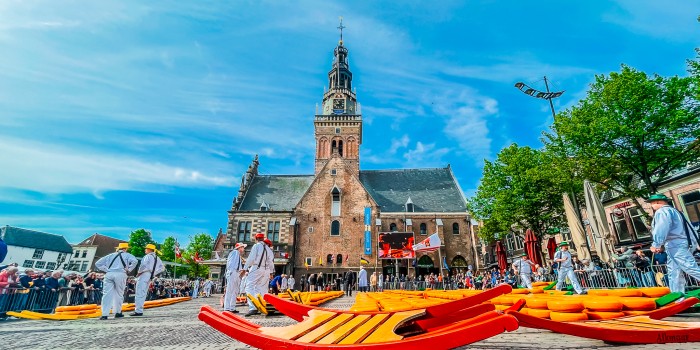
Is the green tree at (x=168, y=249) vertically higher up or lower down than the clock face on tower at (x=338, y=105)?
lower down

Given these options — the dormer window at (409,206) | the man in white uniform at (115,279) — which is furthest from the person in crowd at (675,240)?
the dormer window at (409,206)

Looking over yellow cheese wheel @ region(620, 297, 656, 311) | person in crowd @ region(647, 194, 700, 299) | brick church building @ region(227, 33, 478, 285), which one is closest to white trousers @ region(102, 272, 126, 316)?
yellow cheese wheel @ region(620, 297, 656, 311)

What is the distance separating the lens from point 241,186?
119ft

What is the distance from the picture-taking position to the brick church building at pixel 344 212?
3059cm

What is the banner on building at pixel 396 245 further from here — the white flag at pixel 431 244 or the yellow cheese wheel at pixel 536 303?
the yellow cheese wheel at pixel 536 303

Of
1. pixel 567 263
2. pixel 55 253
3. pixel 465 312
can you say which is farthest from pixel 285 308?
pixel 55 253

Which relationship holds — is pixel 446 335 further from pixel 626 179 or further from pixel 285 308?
pixel 626 179

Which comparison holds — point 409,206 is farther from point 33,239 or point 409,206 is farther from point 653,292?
point 33,239

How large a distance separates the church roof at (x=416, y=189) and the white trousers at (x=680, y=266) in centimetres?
2770

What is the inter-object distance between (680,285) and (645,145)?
1504 cm

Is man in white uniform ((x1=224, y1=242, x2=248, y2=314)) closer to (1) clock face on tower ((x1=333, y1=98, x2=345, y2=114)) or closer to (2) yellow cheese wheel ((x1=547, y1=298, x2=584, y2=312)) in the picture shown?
(2) yellow cheese wheel ((x1=547, y1=298, x2=584, y2=312))

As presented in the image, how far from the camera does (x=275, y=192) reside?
36844mm

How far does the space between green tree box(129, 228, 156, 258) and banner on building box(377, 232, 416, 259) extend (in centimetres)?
4865

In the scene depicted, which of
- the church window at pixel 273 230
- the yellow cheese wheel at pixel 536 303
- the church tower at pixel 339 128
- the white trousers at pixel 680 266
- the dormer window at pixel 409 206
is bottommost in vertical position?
the yellow cheese wheel at pixel 536 303
